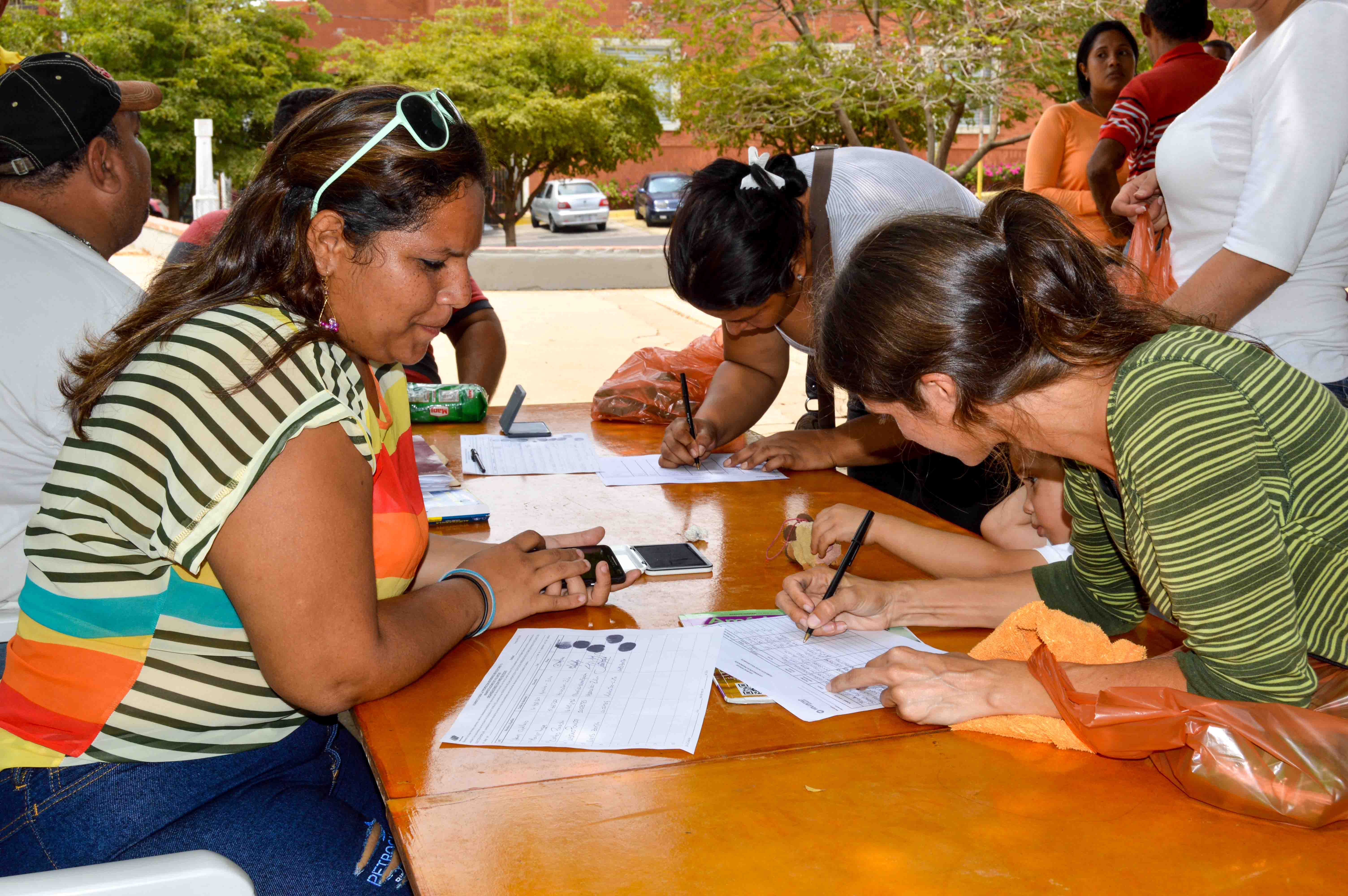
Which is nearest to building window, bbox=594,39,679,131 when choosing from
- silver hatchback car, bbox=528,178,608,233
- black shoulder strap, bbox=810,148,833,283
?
silver hatchback car, bbox=528,178,608,233

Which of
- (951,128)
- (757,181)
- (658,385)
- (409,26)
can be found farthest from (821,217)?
(409,26)

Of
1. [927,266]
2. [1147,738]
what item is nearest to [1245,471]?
[1147,738]

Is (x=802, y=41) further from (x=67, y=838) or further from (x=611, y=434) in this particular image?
(x=67, y=838)

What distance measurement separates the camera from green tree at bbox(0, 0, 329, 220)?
53.0 feet

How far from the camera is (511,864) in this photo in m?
1.06

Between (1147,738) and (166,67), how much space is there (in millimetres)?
18768

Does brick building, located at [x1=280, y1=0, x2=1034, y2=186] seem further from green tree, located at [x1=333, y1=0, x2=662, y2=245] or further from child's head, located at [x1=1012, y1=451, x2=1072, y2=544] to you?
child's head, located at [x1=1012, y1=451, x2=1072, y2=544]

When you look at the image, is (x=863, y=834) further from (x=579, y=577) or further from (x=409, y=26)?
(x=409, y=26)

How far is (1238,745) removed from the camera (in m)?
1.16

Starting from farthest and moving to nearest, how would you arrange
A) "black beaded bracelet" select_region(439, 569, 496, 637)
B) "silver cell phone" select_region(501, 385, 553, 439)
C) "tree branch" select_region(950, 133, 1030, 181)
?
"tree branch" select_region(950, 133, 1030, 181)
"silver cell phone" select_region(501, 385, 553, 439)
"black beaded bracelet" select_region(439, 569, 496, 637)

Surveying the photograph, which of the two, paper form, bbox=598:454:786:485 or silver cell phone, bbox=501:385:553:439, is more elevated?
paper form, bbox=598:454:786:485

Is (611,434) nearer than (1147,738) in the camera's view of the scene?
No

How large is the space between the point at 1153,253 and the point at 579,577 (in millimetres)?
1589

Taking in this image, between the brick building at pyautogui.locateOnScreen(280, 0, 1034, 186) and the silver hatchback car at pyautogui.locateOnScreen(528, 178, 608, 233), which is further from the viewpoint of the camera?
the brick building at pyautogui.locateOnScreen(280, 0, 1034, 186)
